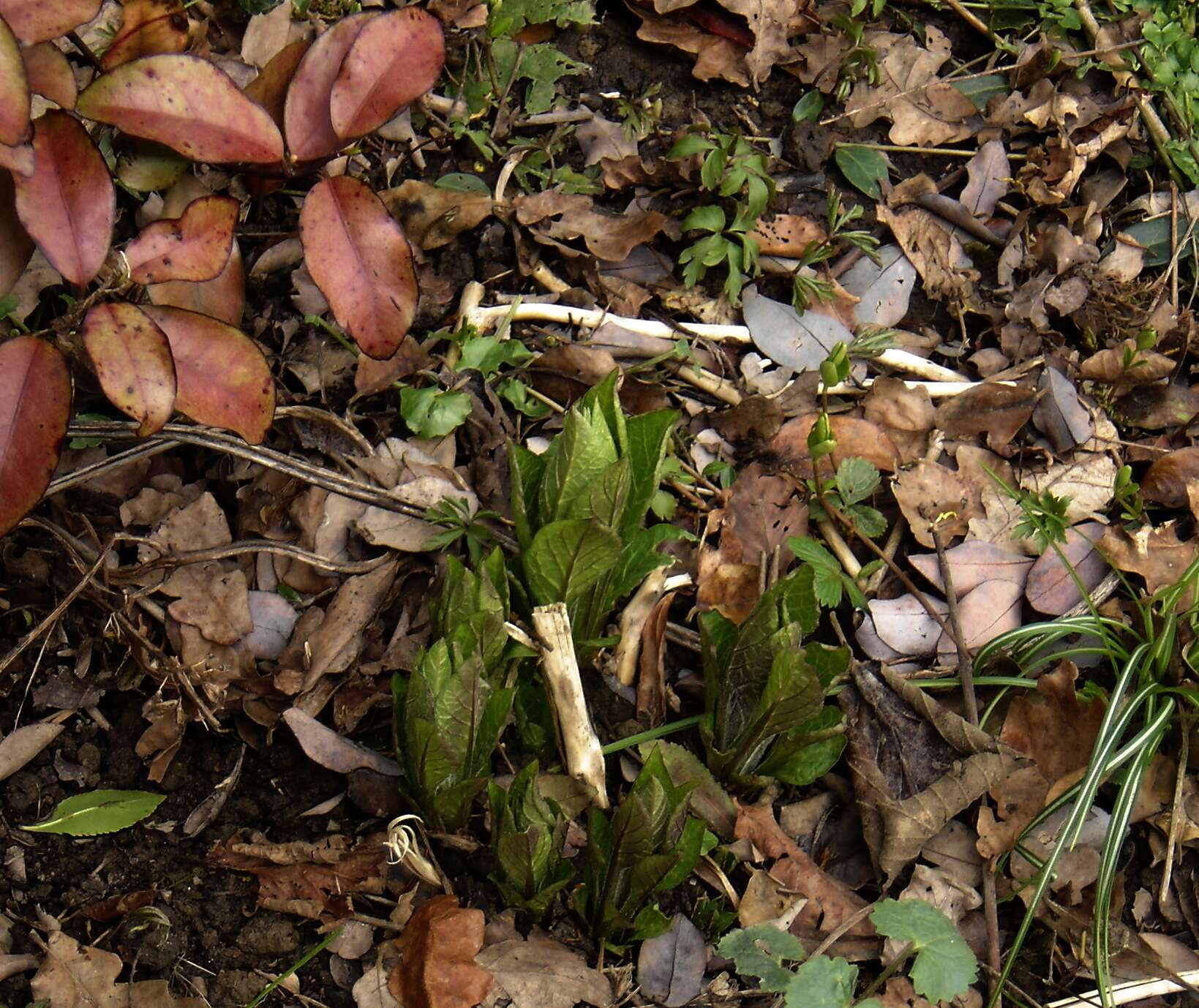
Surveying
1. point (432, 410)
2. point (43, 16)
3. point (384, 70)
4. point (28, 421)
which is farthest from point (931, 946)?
point (43, 16)

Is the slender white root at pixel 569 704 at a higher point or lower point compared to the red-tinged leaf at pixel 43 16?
lower

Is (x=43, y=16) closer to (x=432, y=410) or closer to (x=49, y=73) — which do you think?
(x=49, y=73)

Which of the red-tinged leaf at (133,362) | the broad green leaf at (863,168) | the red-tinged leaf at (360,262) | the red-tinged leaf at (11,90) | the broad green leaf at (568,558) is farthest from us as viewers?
the broad green leaf at (863,168)

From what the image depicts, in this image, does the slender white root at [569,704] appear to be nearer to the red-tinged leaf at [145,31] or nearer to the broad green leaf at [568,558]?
the broad green leaf at [568,558]

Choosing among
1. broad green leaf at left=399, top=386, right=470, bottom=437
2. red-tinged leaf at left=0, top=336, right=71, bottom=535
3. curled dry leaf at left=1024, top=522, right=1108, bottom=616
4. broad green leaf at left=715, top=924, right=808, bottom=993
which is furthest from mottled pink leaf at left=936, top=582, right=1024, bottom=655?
red-tinged leaf at left=0, top=336, right=71, bottom=535

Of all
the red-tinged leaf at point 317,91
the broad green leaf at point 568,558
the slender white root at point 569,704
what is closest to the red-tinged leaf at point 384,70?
the red-tinged leaf at point 317,91

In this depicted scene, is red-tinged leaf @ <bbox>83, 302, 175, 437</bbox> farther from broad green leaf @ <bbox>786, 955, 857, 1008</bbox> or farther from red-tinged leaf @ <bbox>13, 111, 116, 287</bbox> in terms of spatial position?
broad green leaf @ <bbox>786, 955, 857, 1008</bbox>

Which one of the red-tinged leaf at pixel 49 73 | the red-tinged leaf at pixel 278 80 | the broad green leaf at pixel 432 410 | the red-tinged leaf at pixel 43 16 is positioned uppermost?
the red-tinged leaf at pixel 43 16

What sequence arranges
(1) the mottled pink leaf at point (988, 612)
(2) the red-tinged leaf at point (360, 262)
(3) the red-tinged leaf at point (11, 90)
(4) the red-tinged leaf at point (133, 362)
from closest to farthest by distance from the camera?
(3) the red-tinged leaf at point (11, 90), (4) the red-tinged leaf at point (133, 362), (2) the red-tinged leaf at point (360, 262), (1) the mottled pink leaf at point (988, 612)
